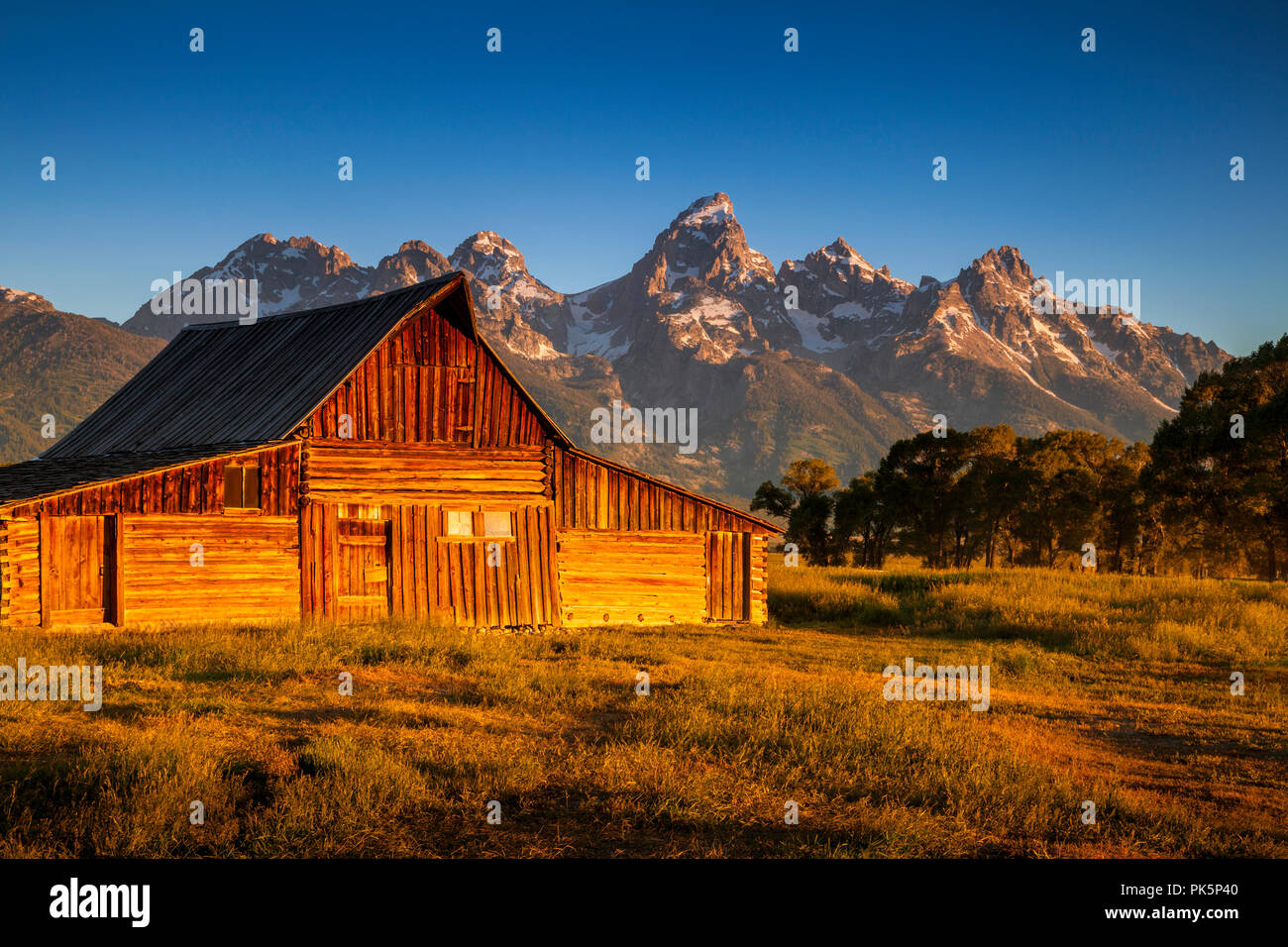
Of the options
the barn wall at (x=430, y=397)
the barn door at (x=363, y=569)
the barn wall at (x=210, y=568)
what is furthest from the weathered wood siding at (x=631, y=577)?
the barn wall at (x=210, y=568)

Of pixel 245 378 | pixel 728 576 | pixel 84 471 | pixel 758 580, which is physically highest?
pixel 245 378

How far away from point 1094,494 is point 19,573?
51.7 meters

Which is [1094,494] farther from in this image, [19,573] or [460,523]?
[19,573]

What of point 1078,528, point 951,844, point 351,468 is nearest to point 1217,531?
point 1078,528

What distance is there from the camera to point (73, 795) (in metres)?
7.89

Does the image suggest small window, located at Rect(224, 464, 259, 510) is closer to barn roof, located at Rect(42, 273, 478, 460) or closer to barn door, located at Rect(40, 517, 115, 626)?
barn roof, located at Rect(42, 273, 478, 460)

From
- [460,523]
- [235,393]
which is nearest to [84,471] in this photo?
[235,393]

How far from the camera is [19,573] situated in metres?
19.5

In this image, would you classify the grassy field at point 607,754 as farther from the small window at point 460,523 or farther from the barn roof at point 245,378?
the barn roof at point 245,378

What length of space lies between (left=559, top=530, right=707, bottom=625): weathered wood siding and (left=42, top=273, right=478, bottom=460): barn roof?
22.0 feet

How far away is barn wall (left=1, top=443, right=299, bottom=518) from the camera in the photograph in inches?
797
